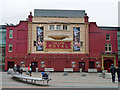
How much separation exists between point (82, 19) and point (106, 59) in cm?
1028

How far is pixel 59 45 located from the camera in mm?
38438

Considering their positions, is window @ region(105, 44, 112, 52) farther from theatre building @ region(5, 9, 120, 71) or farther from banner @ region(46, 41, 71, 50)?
banner @ region(46, 41, 71, 50)

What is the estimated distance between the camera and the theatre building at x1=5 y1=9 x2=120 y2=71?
38.3m

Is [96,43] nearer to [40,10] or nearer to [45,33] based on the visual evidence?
[45,33]

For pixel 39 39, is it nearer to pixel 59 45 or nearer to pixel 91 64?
pixel 59 45

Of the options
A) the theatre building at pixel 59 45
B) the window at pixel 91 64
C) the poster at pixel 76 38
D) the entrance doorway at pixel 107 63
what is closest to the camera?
the theatre building at pixel 59 45

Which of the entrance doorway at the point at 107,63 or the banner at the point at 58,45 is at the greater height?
the banner at the point at 58,45

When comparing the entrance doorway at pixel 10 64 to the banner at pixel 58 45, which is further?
the banner at pixel 58 45

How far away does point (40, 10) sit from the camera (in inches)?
1672

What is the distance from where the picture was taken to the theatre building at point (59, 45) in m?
38.3

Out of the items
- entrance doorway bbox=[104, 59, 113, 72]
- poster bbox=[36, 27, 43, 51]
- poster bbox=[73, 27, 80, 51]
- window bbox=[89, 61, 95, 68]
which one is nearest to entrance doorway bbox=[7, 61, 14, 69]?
poster bbox=[36, 27, 43, 51]

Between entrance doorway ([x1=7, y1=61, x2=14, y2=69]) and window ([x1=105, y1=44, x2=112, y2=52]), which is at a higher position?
window ([x1=105, y1=44, x2=112, y2=52])

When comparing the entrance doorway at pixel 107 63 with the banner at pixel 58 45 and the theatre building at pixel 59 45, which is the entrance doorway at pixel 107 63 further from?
the banner at pixel 58 45

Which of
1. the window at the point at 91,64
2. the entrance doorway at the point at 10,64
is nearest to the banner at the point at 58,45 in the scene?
the window at the point at 91,64
